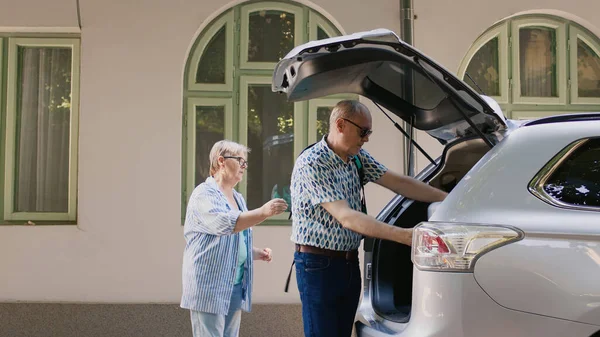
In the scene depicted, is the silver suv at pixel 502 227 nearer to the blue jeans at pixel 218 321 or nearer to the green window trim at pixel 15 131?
the blue jeans at pixel 218 321

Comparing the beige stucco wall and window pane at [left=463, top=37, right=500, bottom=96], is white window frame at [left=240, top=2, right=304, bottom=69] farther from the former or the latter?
window pane at [left=463, top=37, right=500, bottom=96]

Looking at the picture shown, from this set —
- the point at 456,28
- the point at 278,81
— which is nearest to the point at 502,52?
the point at 456,28

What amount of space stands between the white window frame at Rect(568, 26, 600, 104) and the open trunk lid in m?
3.84

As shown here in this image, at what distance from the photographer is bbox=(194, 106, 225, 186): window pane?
702 cm

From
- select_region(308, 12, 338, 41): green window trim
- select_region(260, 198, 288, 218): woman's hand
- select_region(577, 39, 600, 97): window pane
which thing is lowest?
select_region(260, 198, 288, 218): woman's hand

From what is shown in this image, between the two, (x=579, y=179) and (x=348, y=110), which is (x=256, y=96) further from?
(x=579, y=179)

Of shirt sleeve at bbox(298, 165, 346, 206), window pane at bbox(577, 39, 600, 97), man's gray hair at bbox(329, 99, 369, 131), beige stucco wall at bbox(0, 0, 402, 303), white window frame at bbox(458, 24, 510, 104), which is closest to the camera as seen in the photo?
shirt sleeve at bbox(298, 165, 346, 206)

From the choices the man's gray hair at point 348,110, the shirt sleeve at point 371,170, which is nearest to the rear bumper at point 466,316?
the man's gray hair at point 348,110

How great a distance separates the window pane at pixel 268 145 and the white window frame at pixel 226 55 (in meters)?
0.27

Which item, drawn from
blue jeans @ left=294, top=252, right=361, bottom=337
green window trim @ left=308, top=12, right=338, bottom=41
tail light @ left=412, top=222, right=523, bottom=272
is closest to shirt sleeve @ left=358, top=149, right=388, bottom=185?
blue jeans @ left=294, top=252, right=361, bottom=337

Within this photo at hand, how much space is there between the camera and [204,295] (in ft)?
14.1

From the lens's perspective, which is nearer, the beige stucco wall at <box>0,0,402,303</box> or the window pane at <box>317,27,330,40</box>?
the beige stucco wall at <box>0,0,402,303</box>

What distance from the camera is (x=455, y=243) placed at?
2770 mm

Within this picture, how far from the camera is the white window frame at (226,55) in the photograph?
7.03 metres
